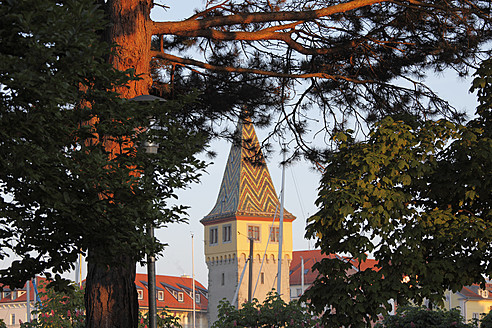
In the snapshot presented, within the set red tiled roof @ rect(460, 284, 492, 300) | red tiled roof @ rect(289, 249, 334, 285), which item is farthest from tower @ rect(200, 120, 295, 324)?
red tiled roof @ rect(460, 284, 492, 300)

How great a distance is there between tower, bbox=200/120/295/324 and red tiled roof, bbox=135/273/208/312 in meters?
4.08

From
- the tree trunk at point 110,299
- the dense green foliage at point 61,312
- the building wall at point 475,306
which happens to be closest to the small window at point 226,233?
the building wall at point 475,306

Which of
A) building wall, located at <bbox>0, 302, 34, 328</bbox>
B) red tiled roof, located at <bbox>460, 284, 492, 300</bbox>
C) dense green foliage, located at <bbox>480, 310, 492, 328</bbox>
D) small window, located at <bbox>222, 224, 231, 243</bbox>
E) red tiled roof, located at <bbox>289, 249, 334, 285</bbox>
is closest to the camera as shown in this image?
dense green foliage, located at <bbox>480, 310, 492, 328</bbox>

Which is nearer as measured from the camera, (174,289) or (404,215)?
(404,215)

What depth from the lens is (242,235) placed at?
253 ft

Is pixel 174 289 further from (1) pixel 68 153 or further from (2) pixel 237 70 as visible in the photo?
(1) pixel 68 153

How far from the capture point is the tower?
72938 mm

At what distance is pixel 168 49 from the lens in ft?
36.9

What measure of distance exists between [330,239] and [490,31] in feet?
11.7

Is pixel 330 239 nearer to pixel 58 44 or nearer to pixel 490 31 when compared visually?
pixel 490 31

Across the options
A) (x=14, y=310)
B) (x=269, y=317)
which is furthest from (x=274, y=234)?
Result: (x=269, y=317)

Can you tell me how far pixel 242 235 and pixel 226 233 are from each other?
2195mm

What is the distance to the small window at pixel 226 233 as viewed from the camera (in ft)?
257

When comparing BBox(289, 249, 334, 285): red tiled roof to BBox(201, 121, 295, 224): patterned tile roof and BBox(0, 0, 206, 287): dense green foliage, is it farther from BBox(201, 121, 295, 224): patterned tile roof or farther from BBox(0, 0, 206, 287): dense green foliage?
BBox(0, 0, 206, 287): dense green foliage
